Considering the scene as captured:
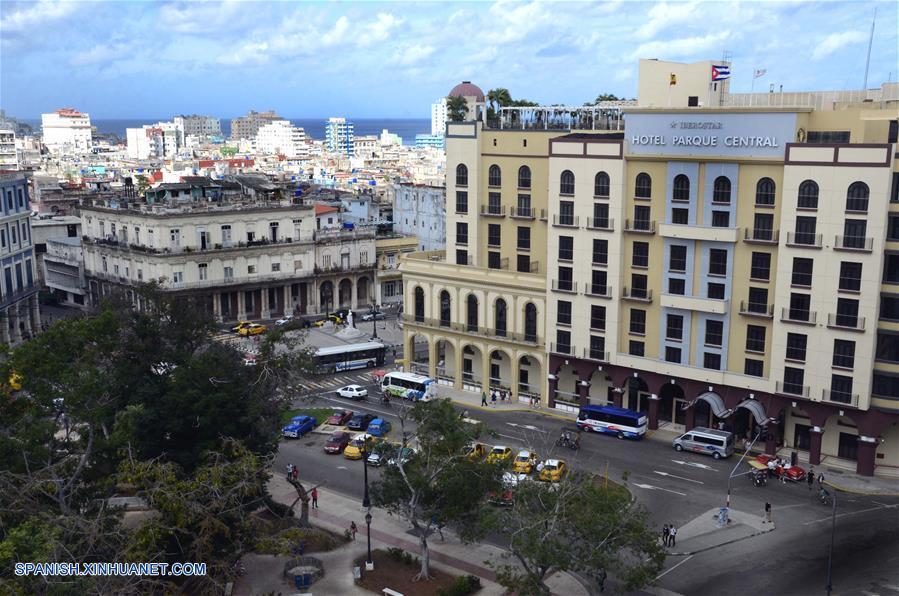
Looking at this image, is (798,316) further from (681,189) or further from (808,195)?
(681,189)

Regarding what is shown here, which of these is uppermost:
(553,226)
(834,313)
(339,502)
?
(553,226)

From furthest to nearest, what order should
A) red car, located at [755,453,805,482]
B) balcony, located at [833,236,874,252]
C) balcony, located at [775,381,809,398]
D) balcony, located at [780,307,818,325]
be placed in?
1. balcony, located at [775,381,809,398]
2. balcony, located at [780,307,818,325]
3. red car, located at [755,453,805,482]
4. balcony, located at [833,236,874,252]

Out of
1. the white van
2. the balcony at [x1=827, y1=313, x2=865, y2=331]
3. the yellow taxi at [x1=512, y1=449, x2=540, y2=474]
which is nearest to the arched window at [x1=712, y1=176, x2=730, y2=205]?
the balcony at [x1=827, y1=313, x2=865, y2=331]

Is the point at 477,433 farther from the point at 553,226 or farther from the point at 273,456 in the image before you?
the point at 553,226

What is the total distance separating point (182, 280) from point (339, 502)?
5395 centimetres

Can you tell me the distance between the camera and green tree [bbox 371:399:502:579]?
4472 centimetres

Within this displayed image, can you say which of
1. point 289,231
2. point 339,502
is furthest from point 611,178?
point 289,231

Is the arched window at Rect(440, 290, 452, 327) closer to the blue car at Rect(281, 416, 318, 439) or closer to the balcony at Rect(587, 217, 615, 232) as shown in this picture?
the blue car at Rect(281, 416, 318, 439)

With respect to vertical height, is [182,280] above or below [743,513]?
above

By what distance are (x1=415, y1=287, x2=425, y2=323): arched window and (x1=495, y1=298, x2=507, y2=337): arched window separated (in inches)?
341

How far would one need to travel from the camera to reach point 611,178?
69.6m

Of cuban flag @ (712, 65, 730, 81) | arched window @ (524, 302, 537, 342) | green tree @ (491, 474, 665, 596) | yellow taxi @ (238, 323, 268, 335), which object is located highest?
cuban flag @ (712, 65, 730, 81)

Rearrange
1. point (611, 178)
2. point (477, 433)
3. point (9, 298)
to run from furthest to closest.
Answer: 1. point (9, 298)
2. point (611, 178)
3. point (477, 433)

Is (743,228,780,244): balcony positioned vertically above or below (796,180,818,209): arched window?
below
